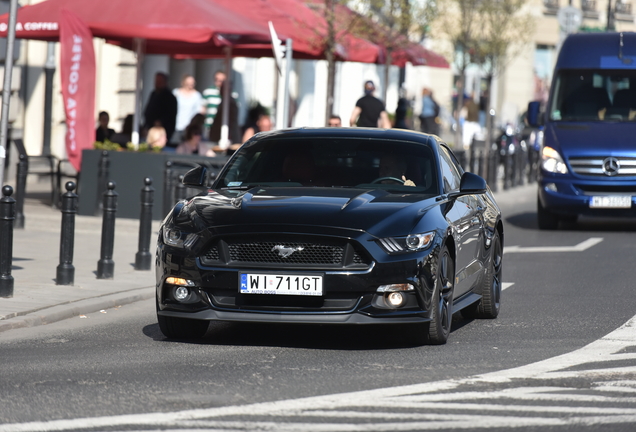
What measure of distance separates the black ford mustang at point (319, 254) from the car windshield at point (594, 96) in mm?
9680

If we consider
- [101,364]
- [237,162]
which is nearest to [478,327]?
[237,162]

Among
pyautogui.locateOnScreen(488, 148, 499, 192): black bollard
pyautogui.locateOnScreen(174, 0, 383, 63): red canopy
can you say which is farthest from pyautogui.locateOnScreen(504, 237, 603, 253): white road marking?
pyautogui.locateOnScreen(488, 148, 499, 192): black bollard

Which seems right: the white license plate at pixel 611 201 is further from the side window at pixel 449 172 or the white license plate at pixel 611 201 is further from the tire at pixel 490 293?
the side window at pixel 449 172

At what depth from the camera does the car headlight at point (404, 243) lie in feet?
24.5

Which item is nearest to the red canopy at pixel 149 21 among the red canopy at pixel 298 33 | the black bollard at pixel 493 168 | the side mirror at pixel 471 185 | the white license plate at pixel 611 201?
the red canopy at pixel 298 33

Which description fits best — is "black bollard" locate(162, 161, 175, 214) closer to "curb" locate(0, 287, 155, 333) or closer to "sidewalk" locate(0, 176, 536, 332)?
"sidewalk" locate(0, 176, 536, 332)

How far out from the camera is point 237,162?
8961mm

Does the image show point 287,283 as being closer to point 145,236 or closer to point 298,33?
point 145,236

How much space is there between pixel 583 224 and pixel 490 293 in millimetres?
10547

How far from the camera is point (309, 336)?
8.38 meters

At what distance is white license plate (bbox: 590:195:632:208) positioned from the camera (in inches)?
674

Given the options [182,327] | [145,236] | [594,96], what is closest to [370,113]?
[594,96]

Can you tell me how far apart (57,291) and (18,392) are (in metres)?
4.03

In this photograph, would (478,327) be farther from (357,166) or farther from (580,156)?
(580,156)
